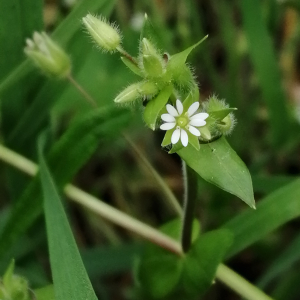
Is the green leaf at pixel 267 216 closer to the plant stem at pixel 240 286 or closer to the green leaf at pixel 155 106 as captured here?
the plant stem at pixel 240 286

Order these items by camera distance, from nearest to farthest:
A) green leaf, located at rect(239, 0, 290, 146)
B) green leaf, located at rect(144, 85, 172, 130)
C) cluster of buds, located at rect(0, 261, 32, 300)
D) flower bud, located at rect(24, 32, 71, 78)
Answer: green leaf, located at rect(144, 85, 172, 130) < cluster of buds, located at rect(0, 261, 32, 300) < flower bud, located at rect(24, 32, 71, 78) < green leaf, located at rect(239, 0, 290, 146)

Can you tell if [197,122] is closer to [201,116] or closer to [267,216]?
[201,116]

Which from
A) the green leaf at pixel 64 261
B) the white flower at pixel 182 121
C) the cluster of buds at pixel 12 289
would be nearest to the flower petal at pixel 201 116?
the white flower at pixel 182 121

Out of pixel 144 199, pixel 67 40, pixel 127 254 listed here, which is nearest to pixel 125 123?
pixel 67 40

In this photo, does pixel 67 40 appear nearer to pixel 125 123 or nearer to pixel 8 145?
pixel 125 123

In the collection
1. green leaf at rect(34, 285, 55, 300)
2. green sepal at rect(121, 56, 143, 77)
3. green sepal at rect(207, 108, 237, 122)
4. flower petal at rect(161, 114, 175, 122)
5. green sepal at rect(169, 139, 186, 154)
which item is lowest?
green leaf at rect(34, 285, 55, 300)

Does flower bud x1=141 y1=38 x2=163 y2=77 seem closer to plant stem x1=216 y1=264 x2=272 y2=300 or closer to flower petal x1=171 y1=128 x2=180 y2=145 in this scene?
flower petal x1=171 y1=128 x2=180 y2=145

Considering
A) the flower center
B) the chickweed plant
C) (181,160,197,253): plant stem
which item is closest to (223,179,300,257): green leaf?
the chickweed plant
